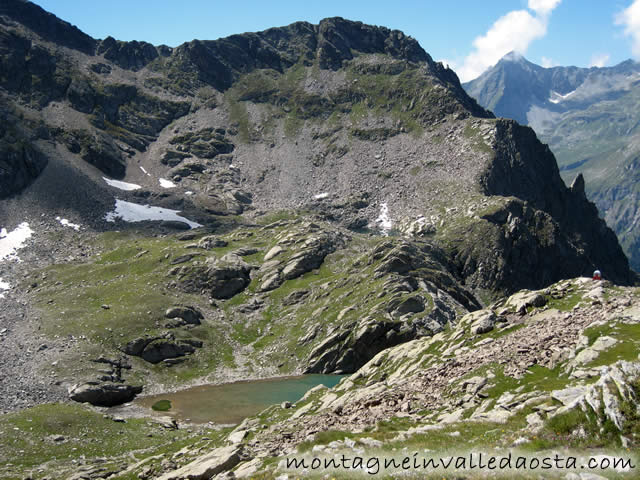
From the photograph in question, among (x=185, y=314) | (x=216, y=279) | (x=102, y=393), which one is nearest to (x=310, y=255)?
(x=216, y=279)

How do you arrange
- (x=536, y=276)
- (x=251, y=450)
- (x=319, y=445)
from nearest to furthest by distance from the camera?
(x=319, y=445) < (x=251, y=450) < (x=536, y=276)

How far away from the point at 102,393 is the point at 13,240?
115476 millimetres

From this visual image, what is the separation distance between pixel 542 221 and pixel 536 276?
995 inches

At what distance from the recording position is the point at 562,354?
31453mm

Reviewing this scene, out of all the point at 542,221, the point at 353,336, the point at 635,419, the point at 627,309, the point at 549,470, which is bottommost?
the point at 353,336

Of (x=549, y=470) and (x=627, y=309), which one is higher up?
(x=627, y=309)

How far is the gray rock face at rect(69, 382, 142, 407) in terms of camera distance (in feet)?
254

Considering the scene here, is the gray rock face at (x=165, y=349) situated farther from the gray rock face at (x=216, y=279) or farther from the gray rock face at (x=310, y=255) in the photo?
the gray rock face at (x=310, y=255)

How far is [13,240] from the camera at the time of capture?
166 meters

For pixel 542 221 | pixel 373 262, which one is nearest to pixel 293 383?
pixel 373 262

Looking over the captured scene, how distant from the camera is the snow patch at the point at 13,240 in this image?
6166 inches

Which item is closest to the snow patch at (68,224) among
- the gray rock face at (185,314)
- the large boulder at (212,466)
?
the gray rock face at (185,314)

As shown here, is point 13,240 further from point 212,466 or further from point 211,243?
point 212,466

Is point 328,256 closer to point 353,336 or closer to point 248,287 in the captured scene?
point 248,287
